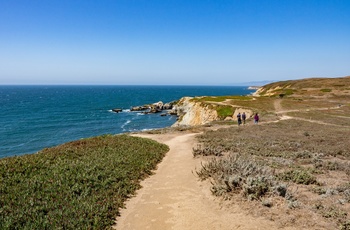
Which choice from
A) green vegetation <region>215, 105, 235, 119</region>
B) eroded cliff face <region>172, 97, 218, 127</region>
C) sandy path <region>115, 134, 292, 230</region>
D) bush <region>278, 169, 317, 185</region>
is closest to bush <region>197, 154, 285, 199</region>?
sandy path <region>115, 134, 292, 230</region>

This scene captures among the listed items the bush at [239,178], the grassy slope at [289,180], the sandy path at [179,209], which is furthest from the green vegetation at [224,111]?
the bush at [239,178]

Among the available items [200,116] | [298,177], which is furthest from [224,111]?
[298,177]

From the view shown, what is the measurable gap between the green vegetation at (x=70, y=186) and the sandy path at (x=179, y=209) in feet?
2.37

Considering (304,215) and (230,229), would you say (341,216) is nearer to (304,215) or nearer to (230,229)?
(304,215)

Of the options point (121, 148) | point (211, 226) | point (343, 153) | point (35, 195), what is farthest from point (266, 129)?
point (35, 195)

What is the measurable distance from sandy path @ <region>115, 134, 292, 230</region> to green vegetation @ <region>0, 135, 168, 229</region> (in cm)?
72

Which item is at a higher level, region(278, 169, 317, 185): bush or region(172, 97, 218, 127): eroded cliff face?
region(278, 169, 317, 185): bush

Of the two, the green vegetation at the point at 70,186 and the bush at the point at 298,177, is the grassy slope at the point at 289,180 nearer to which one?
the bush at the point at 298,177

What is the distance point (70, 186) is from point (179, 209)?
18.7 ft

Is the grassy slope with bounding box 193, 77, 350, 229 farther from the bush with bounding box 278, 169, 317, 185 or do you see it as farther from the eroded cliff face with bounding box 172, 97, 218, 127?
the eroded cliff face with bounding box 172, 97, 218, 127

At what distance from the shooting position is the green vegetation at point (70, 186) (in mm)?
9586

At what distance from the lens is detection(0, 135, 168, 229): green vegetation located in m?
9.59

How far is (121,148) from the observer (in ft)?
66.6

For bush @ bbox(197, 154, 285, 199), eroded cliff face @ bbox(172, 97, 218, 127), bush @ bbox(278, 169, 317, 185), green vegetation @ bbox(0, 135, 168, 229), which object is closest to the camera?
green vegetation @ bbox(0, 135, 168, 229)
